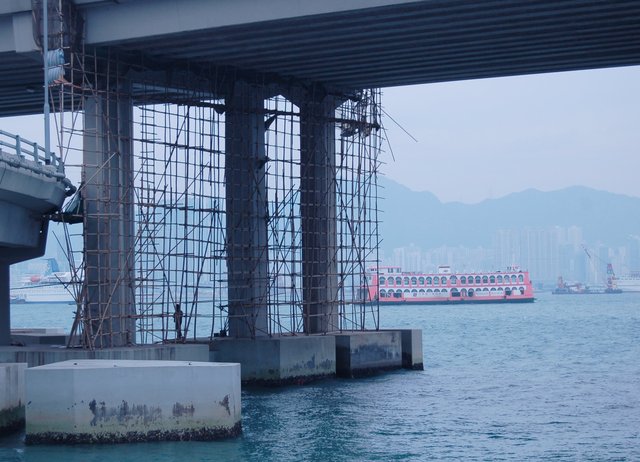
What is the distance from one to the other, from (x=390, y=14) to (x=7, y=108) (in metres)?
24.4

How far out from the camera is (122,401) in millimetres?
30250

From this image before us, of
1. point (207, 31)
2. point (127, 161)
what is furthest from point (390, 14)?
point (127, 161)

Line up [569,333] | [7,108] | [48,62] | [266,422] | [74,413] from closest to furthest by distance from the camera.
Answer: [74,413] < [266,422] < [48,62] < [7,108] < [569,333]

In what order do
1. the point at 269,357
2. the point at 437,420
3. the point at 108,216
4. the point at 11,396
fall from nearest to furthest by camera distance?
the point at 11,396 → the point at 437,420 → the point at 108,216 → the point at 269,357

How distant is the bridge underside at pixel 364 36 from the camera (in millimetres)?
37000

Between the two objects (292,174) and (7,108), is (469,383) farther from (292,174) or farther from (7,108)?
(7,108)

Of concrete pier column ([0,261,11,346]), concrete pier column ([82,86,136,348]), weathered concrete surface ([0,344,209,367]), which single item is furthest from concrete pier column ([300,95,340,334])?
concrete pier column ([0,261,11,346])

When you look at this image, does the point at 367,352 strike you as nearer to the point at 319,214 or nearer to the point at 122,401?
the point at 319,214

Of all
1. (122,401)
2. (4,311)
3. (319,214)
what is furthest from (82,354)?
(319,214)

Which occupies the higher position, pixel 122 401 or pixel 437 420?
pixel 122 401

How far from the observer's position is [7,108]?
5494cm

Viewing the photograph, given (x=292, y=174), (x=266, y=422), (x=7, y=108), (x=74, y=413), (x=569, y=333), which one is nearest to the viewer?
(x=74, y=413)

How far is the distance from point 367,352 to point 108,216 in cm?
1527

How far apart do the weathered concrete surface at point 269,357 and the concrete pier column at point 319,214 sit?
397cm
